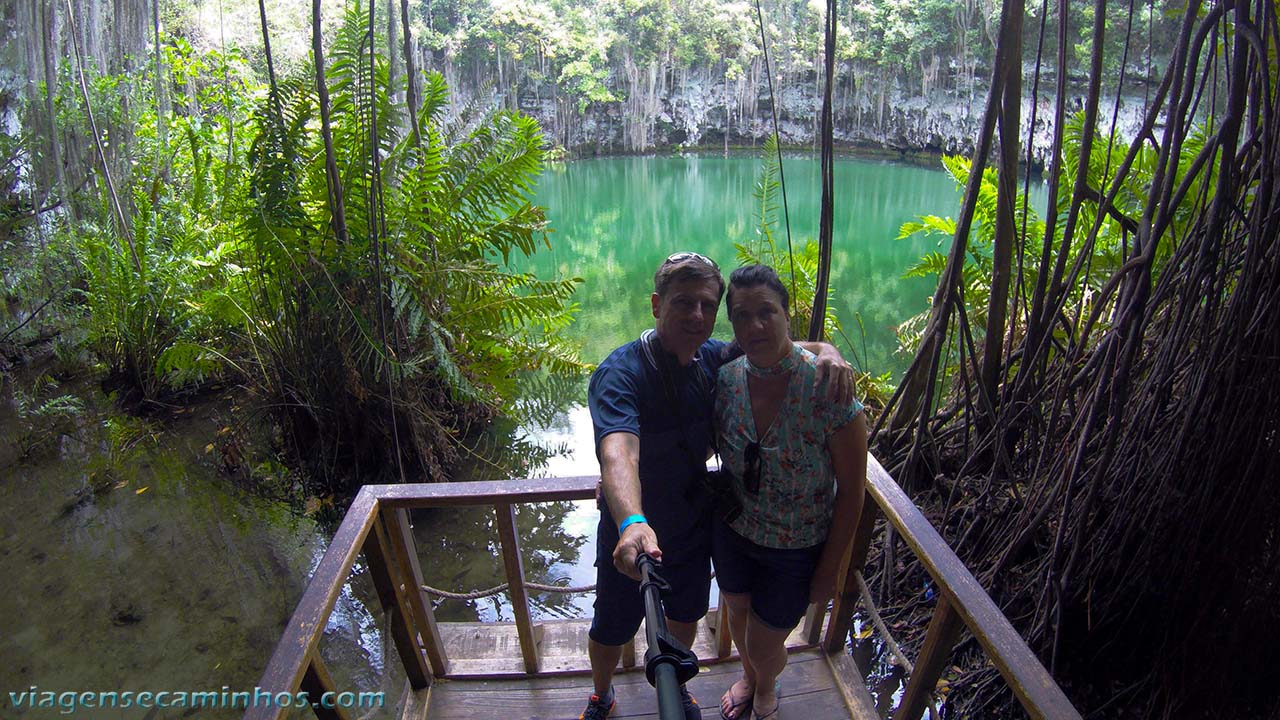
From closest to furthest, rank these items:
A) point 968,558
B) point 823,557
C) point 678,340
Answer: point 678,340, point 823,557, point 968,558

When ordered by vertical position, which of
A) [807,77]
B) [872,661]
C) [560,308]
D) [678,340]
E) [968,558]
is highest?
[807,77]

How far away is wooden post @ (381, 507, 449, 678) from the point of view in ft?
5.38

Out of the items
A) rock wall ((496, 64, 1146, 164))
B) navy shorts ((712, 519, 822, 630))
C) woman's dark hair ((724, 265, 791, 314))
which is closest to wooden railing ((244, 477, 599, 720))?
navy shorts ((712, 519, 822, 630))

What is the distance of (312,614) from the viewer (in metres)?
1.22

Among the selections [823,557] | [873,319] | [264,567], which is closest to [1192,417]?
[823,557]

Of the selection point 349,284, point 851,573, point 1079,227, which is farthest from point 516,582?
point 1079,227

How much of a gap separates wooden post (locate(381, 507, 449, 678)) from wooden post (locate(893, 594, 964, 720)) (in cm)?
103

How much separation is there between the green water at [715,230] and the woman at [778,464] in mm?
2975

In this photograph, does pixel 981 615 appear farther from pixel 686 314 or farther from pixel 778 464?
pixel 686 314

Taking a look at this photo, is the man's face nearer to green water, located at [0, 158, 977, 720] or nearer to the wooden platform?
the wooden platform

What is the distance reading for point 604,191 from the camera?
19406mm

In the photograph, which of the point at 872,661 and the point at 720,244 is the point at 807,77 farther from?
the point at 872,661

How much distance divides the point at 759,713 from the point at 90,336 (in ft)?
17.1

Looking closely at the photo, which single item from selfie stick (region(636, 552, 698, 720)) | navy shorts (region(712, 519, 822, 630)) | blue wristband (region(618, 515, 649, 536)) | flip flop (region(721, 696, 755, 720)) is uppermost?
selfie stick (region(636, 552, 698, 720))
